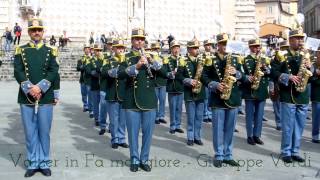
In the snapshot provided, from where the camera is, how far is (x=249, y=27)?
4184 cm

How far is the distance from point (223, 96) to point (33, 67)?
322 centimetres

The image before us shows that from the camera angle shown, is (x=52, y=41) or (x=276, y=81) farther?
(x=52, y=41)

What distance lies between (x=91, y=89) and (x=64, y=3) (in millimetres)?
26067

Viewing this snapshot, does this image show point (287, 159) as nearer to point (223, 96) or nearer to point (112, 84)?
point (223, 96)

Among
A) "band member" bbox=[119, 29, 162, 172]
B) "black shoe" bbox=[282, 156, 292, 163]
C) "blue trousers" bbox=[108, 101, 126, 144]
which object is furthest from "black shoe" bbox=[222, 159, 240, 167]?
"blue trousers" bbox=[108, 101, 126, 144]

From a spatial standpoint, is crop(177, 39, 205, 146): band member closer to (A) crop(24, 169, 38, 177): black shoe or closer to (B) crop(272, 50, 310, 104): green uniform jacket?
(B) crop(272, 50, 310, 104): green uniform jacket

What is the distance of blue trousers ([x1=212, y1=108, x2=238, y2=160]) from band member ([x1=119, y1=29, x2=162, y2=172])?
1.20 m

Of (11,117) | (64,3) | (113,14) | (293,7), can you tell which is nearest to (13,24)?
(64,3)

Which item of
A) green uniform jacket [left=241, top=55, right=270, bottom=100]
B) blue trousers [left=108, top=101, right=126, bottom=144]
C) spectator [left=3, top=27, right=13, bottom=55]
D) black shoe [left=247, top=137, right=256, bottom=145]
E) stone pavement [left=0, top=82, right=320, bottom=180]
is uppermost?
spectator [left=3, top=27, right=13, bottom=55]

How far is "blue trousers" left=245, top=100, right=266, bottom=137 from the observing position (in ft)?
36.0

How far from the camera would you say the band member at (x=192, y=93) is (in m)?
10.7

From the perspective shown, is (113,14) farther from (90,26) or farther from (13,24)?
(13,24)

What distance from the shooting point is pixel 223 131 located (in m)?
8.93

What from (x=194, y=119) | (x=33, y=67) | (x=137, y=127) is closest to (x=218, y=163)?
(x=137, y=127)
